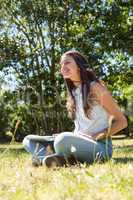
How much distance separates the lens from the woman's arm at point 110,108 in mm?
7039

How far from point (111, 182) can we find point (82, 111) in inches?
128

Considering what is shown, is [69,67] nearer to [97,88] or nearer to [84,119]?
[97,88]

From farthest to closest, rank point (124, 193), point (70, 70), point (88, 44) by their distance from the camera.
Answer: point (88, 44)
point (70, 70)
point (124, 193)

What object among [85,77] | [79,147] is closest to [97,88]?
[85,77]

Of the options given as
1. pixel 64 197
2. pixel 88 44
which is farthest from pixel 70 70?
pixel 88 44

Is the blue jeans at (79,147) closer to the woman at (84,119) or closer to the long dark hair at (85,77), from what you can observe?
the woman at (84,119)

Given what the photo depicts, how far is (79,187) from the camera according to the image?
4094 millimetres

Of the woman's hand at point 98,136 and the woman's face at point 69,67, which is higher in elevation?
the woman's face at point 69,67

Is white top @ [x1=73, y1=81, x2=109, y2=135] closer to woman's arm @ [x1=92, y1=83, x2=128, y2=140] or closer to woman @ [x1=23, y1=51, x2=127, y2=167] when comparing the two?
woman @ [x1=23, y1=51, x2=127, y2=167]

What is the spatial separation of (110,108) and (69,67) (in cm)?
75

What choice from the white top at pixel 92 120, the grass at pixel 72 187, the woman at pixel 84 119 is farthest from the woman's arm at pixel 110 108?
the grass at pixel 72 187

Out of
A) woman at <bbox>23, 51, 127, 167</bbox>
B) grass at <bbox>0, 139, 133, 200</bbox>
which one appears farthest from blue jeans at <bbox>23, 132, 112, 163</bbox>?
grass at <bbox>0, 139, 133, 200</bbox>

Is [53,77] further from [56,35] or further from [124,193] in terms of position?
[124,193]

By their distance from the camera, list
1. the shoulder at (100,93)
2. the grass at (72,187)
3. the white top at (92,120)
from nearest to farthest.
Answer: the grass at (72,187) → the shoulder at (100,93) → the white top at (92,120)
